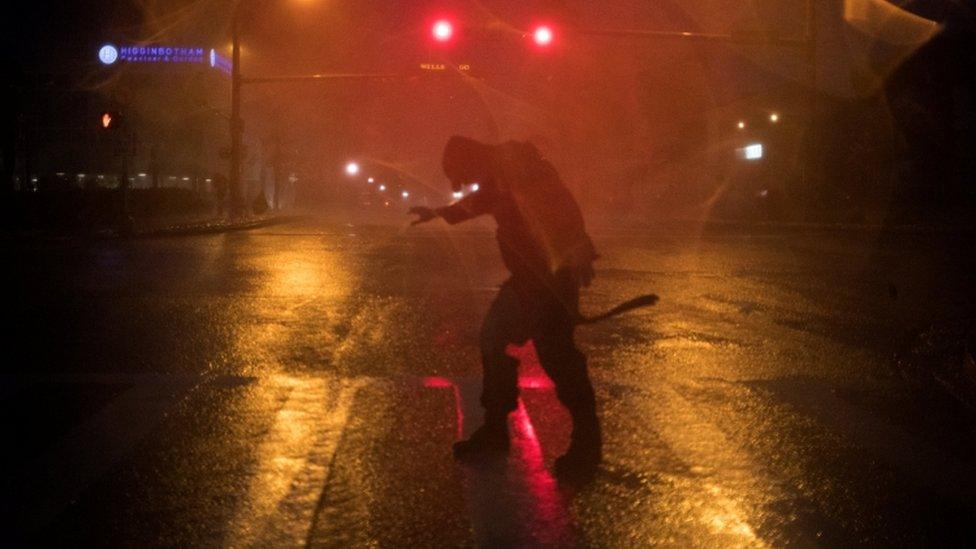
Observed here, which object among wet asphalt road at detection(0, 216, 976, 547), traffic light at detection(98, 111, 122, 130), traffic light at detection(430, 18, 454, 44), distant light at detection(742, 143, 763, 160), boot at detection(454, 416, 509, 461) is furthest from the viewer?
distant light at detection(742, 143, 763, 160)

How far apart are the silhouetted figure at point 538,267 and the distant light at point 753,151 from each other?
6919 cm

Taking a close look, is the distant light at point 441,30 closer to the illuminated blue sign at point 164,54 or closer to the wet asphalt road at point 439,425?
the wet asphalt road at point 439,425

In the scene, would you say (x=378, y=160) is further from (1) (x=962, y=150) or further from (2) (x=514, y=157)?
(2) (x=514, y=157)

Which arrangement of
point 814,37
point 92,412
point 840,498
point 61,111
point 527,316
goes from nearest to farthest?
1. point 840,498
2. point 527,316
3. point 92,412
4. point 814,37
5. point 61,111

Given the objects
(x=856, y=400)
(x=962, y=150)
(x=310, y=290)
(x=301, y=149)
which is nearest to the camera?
(x=856, y=400)

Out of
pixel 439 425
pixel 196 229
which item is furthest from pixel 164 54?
pixel 439 425

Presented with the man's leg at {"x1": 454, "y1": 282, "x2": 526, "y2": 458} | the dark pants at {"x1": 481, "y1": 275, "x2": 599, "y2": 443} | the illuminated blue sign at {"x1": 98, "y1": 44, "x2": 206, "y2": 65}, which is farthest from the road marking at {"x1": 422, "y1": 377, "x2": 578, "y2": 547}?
the illuminated blue sign at {"x1": 98, "y1": 44, "x2": 206, "y2": 65}

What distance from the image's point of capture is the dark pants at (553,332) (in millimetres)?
5695

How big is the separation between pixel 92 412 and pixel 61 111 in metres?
68.7

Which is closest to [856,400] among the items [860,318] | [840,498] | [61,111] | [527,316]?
[840,498]

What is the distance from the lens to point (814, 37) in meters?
21.4

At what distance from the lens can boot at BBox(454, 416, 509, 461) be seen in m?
5.95

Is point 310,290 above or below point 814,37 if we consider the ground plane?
below

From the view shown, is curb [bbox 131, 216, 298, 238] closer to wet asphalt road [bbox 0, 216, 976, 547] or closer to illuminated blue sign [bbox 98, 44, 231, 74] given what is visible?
wet asphalt road [bbox 0, 216, 976, 547]
